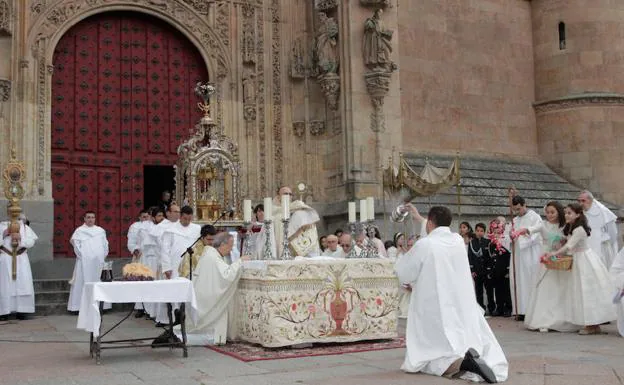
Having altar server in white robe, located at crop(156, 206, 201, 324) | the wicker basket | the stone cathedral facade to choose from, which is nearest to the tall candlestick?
the wicker basket

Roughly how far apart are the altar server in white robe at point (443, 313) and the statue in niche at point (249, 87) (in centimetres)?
1106

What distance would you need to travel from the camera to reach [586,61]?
2214cm

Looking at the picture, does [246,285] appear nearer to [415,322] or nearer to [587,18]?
[415,322]

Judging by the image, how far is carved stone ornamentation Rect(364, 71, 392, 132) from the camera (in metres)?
17.6

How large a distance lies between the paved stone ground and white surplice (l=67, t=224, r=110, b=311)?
3.53 m

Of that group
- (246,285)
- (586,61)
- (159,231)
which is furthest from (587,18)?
(246,285)

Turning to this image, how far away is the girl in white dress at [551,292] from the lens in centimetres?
1142

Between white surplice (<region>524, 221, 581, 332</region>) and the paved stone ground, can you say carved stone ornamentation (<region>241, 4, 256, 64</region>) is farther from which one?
the paved stone ground

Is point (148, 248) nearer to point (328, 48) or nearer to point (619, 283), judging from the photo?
point (328, 48)

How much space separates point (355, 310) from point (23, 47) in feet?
33.0

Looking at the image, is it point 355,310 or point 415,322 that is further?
point 355,310

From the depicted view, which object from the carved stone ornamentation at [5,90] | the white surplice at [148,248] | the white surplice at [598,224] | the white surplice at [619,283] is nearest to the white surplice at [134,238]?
the white surplice at [148,248]

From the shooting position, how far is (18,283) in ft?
44.6

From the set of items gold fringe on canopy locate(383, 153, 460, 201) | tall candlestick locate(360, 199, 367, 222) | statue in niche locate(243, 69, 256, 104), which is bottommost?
tall candlestick locate(360, 199, 367, 222)
